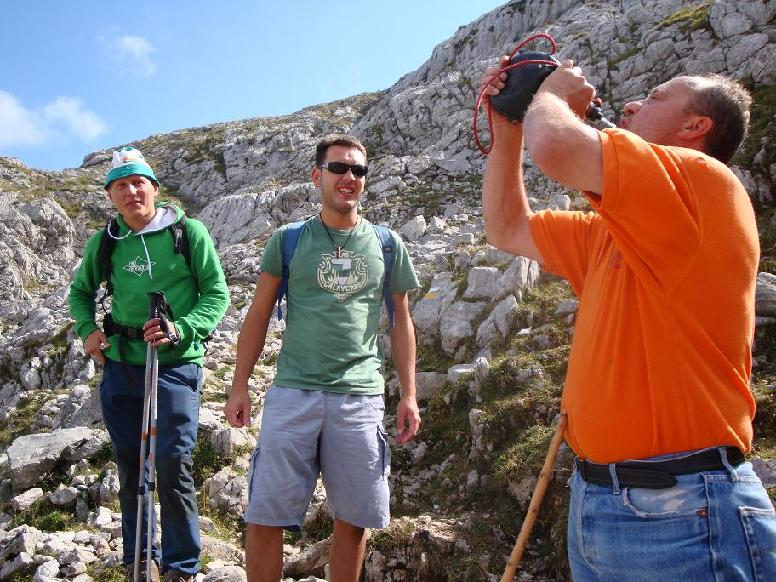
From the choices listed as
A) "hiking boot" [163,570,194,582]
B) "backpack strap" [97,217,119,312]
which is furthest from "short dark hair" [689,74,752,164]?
"hiking boot" [163,570,194,582]

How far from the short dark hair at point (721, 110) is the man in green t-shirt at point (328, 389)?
8.30 feet

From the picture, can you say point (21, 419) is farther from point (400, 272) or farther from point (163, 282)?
point (400, 272)

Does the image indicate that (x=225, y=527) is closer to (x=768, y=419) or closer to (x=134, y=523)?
(x=134, y=523)

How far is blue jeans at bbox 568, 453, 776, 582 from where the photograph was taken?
181cm

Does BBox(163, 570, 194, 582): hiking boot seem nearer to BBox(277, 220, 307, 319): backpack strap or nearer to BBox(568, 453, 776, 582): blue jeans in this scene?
BBox(277, 220, 307, 319): backpack strap

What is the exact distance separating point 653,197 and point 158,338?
3749mm

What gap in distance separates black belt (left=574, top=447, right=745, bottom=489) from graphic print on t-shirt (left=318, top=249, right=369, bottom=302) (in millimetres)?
2474

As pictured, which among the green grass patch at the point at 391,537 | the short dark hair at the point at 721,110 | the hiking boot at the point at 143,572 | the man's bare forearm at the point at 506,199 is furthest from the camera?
the green grass patch at the point at 391,537

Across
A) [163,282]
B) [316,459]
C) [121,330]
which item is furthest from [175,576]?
[163,282]

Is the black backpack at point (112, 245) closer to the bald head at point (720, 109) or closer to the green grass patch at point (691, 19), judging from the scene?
the bald head at point (720, 109)

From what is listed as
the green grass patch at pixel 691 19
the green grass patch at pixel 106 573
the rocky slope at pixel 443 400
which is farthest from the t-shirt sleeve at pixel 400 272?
the green grass patch at pixel 691 19

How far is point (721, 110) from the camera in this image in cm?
223

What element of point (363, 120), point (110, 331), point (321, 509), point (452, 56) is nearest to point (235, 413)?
point (110, 331)

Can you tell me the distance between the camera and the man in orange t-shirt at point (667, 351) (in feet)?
6.07
